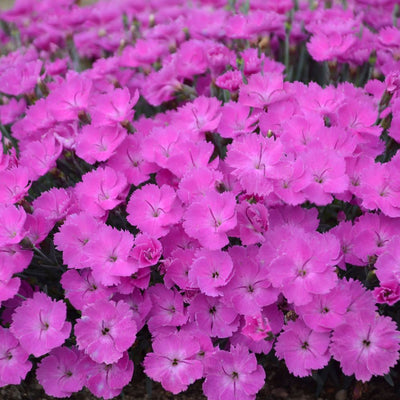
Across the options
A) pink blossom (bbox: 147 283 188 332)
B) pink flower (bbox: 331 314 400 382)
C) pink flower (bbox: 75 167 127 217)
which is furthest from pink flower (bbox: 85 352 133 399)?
pink flower (bbox: 331 314 400 382)

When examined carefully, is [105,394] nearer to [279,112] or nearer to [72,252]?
[72,252]

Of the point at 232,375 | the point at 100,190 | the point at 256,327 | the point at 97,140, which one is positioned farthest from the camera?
the point at 97,140

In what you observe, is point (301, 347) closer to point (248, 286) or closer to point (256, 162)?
point (248, 286)

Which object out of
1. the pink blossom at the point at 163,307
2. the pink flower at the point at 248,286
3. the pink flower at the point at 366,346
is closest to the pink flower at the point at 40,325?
the pink blossom at the point at 163,307

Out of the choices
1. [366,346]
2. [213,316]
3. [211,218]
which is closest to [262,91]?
[211,218]

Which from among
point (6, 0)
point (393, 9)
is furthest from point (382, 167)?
point (6, 0)

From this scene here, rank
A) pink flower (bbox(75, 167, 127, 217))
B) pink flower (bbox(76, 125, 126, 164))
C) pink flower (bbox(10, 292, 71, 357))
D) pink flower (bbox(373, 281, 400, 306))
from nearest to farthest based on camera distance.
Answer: pink flower (bbox(373, 281, 400, 306)) → pink flower (bbox(10, 292, 71, 357)) → pink flower (bbox(75, 167, 127, 217)) → pink flower (bbox(76, 125, 126, 164))

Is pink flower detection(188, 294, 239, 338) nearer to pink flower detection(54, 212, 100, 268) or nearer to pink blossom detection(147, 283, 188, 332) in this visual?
pink blossom detection(147, 283, 188, 332)

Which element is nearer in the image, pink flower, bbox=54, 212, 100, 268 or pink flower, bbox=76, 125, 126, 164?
pink flower, bbox=54, 212, 100, 268
